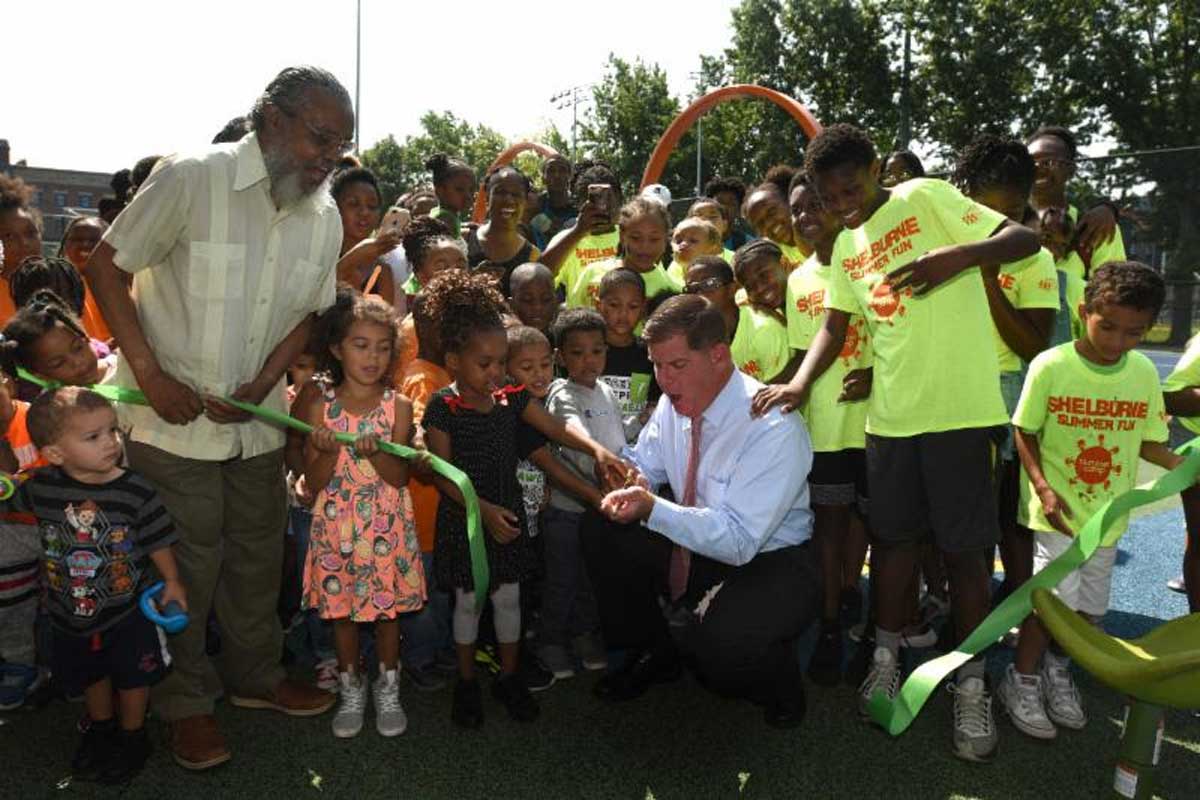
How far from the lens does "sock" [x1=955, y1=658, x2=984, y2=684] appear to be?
125 inches

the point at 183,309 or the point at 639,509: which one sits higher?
the point at 183,309

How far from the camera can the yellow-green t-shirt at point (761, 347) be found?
4.15 meters

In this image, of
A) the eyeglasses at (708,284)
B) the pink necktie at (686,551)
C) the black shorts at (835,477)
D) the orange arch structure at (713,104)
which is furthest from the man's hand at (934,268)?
the orange arch structure at (713,104)

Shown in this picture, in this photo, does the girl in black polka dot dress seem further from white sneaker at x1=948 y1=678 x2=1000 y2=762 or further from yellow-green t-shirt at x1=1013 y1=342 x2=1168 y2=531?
yellow-green t-shirt at x1=1013 y1=342 x2=1168 y2=531

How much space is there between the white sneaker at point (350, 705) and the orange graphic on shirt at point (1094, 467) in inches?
115

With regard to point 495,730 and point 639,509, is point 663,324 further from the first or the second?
point 495,730

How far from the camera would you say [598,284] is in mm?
4555

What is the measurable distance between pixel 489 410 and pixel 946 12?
33.2 m

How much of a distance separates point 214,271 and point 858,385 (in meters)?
2.53

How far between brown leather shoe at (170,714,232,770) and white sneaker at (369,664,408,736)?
0.53 metres

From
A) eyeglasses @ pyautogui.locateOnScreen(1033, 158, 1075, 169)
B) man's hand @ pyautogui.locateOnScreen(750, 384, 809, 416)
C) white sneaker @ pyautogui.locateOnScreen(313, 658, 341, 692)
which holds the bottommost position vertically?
white sneaker @ pyautogui.locateOnScreen(313, 658, 341, 692)

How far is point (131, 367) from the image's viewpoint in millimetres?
2852

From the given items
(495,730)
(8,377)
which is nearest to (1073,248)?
(495,730)

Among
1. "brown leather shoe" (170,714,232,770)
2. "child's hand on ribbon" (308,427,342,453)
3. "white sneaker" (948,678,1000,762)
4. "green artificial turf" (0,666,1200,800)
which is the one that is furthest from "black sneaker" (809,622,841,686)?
"brown leather shoe" (170,714,232,770)
